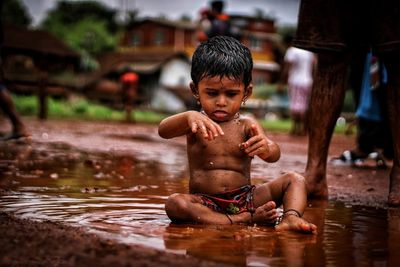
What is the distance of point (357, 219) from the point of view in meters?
3.48

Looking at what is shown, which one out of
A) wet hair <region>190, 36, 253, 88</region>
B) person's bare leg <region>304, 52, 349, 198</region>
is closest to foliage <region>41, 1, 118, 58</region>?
person's bare leg <region>304, 52, 349, 198</region>

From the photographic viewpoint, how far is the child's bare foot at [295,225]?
295 cm

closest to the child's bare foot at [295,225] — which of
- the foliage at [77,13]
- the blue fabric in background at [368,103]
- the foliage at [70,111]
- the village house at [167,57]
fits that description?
the blue fabric in background at [368,103]

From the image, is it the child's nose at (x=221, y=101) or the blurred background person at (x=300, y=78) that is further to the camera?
the blurred background person at (x=300, y=78)

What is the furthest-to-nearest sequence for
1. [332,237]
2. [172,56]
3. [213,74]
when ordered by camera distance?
[172,56], [213,74], [332,237]

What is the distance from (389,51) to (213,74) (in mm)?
1487

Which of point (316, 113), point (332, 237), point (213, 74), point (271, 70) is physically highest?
point (213, 74)

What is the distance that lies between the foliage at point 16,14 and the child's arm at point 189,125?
203ft

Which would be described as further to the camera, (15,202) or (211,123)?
(15,202)

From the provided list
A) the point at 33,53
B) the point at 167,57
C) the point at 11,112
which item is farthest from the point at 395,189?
the point at 167,57

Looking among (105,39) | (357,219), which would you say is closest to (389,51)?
(357,219)

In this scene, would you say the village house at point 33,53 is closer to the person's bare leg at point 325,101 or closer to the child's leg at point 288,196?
the person's bare leg at point 325,101

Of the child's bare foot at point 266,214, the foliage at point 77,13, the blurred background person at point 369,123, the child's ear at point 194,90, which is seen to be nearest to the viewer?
the child's bare foot at point 266,214

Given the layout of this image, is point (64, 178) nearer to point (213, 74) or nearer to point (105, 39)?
point (213, 74)
